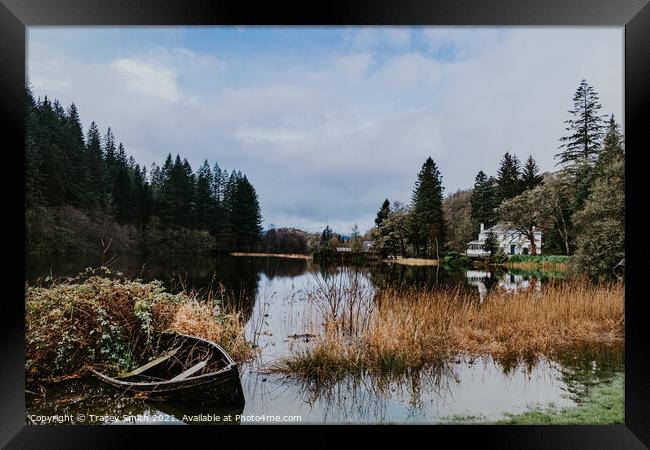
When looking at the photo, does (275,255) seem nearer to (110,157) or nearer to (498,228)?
(110,157)

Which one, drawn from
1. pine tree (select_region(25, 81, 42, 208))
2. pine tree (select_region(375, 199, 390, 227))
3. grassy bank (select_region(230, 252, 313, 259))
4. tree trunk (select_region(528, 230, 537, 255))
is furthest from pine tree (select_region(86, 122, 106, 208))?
tree trunk (select_region(528, 230, 537, 255))

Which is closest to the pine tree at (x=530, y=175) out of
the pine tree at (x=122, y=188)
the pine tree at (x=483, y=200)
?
the pine tree at (x=483, y=200)

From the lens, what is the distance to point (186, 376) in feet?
7.91

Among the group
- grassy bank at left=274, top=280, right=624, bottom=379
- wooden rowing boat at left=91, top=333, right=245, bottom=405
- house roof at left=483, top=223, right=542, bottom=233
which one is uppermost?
house roof at left=483, top=223, right=542, bottom=233

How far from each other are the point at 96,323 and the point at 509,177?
334 cm

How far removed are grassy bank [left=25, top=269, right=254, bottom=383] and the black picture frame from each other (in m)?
0.11

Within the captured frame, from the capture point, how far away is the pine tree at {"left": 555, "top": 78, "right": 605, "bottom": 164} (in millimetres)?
2447

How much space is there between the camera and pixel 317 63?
8.44ft

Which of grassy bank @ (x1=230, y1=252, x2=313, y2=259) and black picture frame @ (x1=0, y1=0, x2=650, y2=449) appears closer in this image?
black picture frame @ (x1=0, y1=0, x2=650, y2=449)

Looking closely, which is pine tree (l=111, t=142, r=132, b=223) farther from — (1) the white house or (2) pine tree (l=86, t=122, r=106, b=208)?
(1) the white house

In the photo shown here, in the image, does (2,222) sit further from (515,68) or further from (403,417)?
(515,68)

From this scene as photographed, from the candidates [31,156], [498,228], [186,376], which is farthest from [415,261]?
[31,156]

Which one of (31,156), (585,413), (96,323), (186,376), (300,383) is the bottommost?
(585,413)

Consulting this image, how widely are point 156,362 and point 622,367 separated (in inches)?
136
